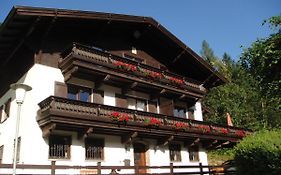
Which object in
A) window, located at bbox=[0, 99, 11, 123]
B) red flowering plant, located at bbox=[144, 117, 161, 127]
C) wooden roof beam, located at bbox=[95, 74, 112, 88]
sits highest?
wooden roof beam, located at bbox=[95, 74, 112, 88]

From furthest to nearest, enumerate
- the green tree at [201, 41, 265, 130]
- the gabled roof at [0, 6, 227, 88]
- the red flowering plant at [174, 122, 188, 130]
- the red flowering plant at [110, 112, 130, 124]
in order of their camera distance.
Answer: the green tree at [201, 41, 265, 130] → the red flowering plant at [174, 122, 188, 130] → the red flowering plant at [110, 112, 130, 124] → the gabled roof at [0, 6, 227, 88]

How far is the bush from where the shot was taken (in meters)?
13.9

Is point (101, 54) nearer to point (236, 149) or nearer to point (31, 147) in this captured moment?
point (31, 147)

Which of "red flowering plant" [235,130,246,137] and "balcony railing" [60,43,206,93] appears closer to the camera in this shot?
"balcony railing" [60,43,206,93]

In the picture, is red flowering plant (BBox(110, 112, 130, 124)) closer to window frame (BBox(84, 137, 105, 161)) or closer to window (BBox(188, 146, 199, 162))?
window frame (BBox(84, 137, 105, 161))

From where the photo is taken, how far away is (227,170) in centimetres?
2092

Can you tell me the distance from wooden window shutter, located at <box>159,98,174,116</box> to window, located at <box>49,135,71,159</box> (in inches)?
313

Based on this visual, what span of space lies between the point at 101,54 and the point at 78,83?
2.11m

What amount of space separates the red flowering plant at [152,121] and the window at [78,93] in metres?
3.58

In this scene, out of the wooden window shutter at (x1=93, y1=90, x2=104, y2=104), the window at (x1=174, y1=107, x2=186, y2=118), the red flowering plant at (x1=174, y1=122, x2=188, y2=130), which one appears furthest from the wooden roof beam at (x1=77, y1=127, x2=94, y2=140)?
the window at (x1=174, y1=107, x2=186, y2=118)

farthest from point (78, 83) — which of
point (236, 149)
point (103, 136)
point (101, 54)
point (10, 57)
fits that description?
point (236, 149)

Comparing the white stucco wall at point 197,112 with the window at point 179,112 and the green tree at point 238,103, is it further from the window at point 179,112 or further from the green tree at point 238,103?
the green tree at point 238,103

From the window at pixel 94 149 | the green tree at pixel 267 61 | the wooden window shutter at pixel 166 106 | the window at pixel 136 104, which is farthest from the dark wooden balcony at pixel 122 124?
the green tree at pixel 267 61

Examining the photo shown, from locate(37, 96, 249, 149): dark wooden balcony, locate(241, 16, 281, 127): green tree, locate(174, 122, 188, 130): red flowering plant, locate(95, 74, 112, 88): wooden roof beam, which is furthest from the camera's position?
locate(174, 122, 188, 130): red flowering plant
